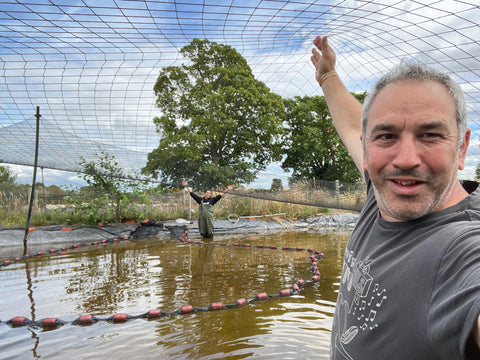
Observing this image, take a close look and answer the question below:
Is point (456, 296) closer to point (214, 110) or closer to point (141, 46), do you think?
point (141, 46)

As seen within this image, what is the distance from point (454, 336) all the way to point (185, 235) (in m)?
10.4

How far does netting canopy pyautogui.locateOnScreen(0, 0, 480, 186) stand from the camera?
6156mm

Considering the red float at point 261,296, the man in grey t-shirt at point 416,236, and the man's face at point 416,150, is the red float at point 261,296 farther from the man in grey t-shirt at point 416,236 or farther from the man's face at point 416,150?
the man's face at point 416,150

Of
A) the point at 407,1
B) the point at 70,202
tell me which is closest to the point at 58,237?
the point at 70,202

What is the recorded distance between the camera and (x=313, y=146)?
1870cm

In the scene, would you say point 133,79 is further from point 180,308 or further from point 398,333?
point 398,333

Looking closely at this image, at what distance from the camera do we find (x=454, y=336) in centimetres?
58

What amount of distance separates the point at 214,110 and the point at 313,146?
5.86 m

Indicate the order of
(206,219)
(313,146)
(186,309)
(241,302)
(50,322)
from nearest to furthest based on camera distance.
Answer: (50,322) < (186,309) < (241,302) < (206,219) < (313,146)

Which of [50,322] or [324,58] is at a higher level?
[324,58]

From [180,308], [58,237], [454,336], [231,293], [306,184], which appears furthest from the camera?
[306,184]

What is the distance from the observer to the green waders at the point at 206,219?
10055 millimetres

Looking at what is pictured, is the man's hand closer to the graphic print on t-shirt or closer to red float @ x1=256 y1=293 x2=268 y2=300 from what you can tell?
the graphic print on t-shirt

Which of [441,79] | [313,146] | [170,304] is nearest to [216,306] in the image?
[170,304]
